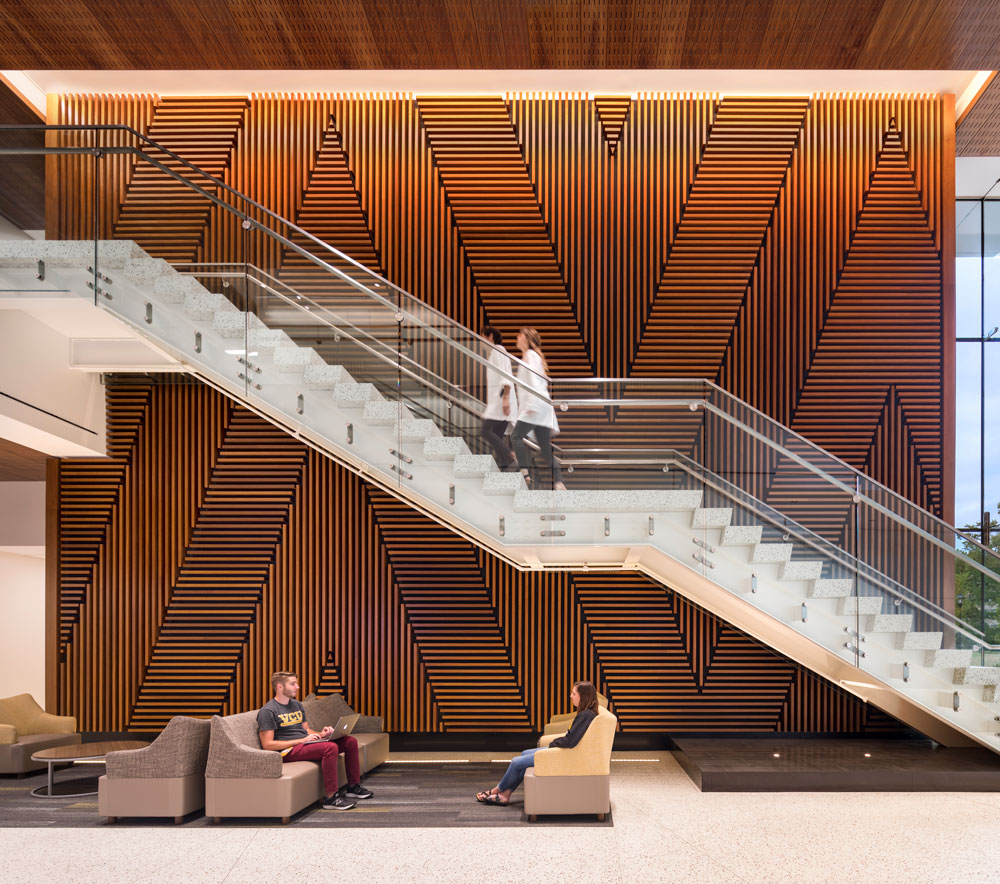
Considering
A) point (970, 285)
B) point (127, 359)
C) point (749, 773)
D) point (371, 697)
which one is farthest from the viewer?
point (970, 285)

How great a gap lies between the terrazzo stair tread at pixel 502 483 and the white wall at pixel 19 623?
879cm

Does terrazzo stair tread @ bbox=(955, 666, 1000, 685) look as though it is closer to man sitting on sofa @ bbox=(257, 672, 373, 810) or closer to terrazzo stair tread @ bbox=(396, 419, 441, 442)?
terrazzo stair tread @ bbox=(396, 419, 441, 442)

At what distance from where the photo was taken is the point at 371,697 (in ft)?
31.8

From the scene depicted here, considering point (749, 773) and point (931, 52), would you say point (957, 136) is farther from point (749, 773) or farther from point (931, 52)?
point (749, 773)

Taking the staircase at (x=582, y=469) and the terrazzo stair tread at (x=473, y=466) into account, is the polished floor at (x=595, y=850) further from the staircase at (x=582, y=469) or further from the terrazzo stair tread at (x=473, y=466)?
the terrazzo stair tread at (x=473, y=466)

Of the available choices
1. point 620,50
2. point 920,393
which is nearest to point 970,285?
point 920,393

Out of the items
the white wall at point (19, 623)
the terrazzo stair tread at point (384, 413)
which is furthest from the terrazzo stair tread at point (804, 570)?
the white wall at point (19, 623)

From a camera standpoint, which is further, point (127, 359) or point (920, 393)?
point (920, 393)

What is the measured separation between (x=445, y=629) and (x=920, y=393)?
18.6 ft

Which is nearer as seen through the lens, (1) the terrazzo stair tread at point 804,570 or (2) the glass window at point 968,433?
(1) the terrazzo stair tread at point 804,570

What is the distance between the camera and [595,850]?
19.4 ft

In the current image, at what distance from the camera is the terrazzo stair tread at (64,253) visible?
293 inches

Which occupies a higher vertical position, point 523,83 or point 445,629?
point 523,83

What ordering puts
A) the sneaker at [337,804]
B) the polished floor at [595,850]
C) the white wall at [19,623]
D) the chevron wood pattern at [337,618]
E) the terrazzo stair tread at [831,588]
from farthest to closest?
1. the white wall at [19,623]
2. the chevron wood pattern at [337,618]
3. the terrazzo stair tread at [831,588]
4. the sneaker at [337,804]
5. the polished floor at [595,850]
